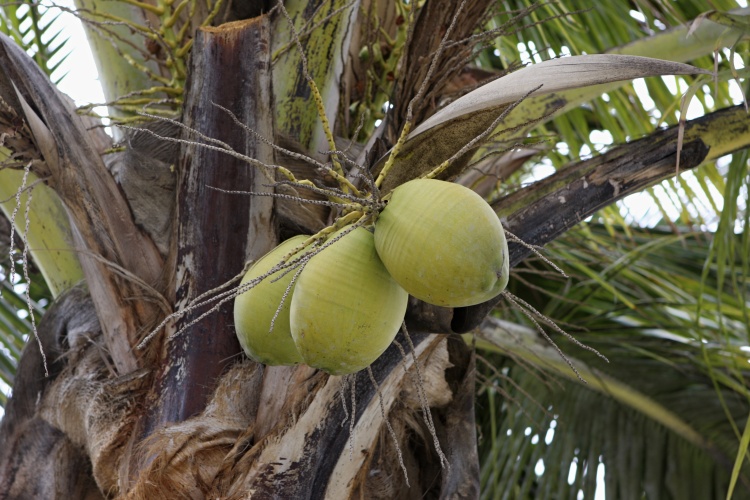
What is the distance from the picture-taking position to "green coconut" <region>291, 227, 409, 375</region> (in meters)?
0.83

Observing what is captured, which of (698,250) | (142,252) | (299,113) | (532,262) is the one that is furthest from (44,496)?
(698,250)

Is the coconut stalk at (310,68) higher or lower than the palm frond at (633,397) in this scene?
higher

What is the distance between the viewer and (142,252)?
4.78 ft

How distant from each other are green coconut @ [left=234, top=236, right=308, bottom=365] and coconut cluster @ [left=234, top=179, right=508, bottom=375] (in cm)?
1

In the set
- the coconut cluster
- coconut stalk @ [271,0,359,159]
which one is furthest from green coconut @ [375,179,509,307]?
coconut stalk @ [271,0,359,159]

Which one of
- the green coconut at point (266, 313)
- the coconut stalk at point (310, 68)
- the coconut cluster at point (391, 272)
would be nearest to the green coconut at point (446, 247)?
the coconut cluster at point (391, 272)

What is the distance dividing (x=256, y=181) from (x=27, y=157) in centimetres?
39

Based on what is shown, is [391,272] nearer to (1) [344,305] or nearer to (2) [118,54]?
(1) [344,305]

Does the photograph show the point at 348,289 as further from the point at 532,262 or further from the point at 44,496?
the point at 532,262

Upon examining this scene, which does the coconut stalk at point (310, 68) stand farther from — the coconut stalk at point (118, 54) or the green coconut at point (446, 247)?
the green coconut at point (446, 247)

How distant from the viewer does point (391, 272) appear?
0.81 metres

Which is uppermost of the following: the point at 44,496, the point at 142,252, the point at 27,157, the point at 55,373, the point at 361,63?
the point at 361,63

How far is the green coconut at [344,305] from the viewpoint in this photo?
Answer: 32.6 inches

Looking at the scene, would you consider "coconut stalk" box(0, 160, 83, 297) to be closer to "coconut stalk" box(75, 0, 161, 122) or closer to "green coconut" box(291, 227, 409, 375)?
"coconut stalk" box(75, 0, 161, 122)
